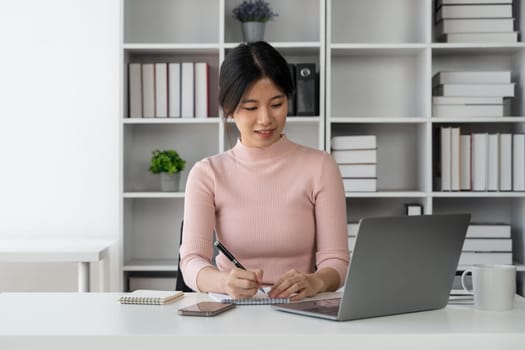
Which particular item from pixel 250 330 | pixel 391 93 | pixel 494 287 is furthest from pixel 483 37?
pixel 250 330

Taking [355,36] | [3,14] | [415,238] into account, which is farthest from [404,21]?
[415,238]

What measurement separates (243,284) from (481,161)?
2.04 metres

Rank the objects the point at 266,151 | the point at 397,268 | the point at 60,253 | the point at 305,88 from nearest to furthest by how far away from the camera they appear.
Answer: the point at 397,268 < the point at 266,151 < the point at 60,253 < the point at 305,88

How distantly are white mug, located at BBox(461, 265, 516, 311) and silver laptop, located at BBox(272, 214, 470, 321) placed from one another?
2.3 inches

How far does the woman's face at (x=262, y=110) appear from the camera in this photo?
2.11 metres

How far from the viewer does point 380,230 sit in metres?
1.44

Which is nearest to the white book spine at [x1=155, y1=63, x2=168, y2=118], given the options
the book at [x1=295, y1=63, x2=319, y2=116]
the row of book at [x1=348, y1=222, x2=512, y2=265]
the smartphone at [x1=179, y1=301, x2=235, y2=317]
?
the book at [x1=295, y1=63, x2=319, y2=116]

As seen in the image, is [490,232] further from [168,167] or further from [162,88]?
[162,88]

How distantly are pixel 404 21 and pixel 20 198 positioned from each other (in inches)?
76.9

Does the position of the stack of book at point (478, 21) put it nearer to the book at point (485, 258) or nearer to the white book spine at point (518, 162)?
the white book spine at point (518, 162)

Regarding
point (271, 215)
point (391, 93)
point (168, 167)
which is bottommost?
point (271, 215)

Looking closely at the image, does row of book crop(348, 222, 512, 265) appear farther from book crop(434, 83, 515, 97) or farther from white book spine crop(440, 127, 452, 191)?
book crop(434, 83, 515, 97)

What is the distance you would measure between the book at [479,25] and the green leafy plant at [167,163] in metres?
1.29

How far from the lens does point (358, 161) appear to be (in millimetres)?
3395
